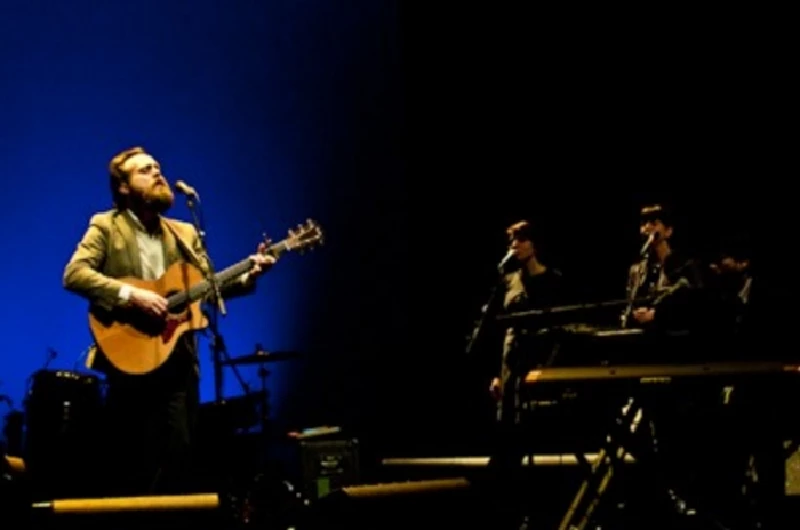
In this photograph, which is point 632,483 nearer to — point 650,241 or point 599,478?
point 599,478

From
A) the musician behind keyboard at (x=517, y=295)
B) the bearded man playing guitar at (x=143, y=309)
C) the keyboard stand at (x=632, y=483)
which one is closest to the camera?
the keyboard stand at (x=632, y=483)

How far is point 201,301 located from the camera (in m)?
4.89

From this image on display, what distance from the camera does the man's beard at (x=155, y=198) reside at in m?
4.82

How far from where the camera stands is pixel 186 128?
745cm

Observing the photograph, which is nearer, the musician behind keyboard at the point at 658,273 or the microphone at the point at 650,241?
the musician behind keyboard at the point at 658,273

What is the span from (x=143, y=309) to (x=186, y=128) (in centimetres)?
304

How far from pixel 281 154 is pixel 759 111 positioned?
3.26 meters

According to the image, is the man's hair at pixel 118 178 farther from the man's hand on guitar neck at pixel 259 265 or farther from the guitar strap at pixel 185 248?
the man's hand on guitar neck at pixel 259 265

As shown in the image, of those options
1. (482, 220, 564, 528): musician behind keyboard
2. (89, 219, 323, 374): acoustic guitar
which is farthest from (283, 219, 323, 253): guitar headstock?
(482, 220, 564, 528): musician behind keyboard

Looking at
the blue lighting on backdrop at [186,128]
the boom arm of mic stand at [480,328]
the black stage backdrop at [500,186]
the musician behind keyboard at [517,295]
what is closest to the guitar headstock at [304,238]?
the musician behind keyboard at [517,295]

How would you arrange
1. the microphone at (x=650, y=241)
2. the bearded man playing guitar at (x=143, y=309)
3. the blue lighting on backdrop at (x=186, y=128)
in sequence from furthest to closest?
the blue lighting on backdrop at (x=186, y=128), the microphone at (x=650, y=241), the bearded man playing guitar at (x=143, y=309)

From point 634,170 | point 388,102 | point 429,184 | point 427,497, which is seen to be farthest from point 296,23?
point 427,497

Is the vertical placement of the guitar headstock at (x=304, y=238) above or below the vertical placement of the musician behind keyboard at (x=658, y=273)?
above

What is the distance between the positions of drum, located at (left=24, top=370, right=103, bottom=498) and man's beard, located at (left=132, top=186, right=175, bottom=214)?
3.42 ft
